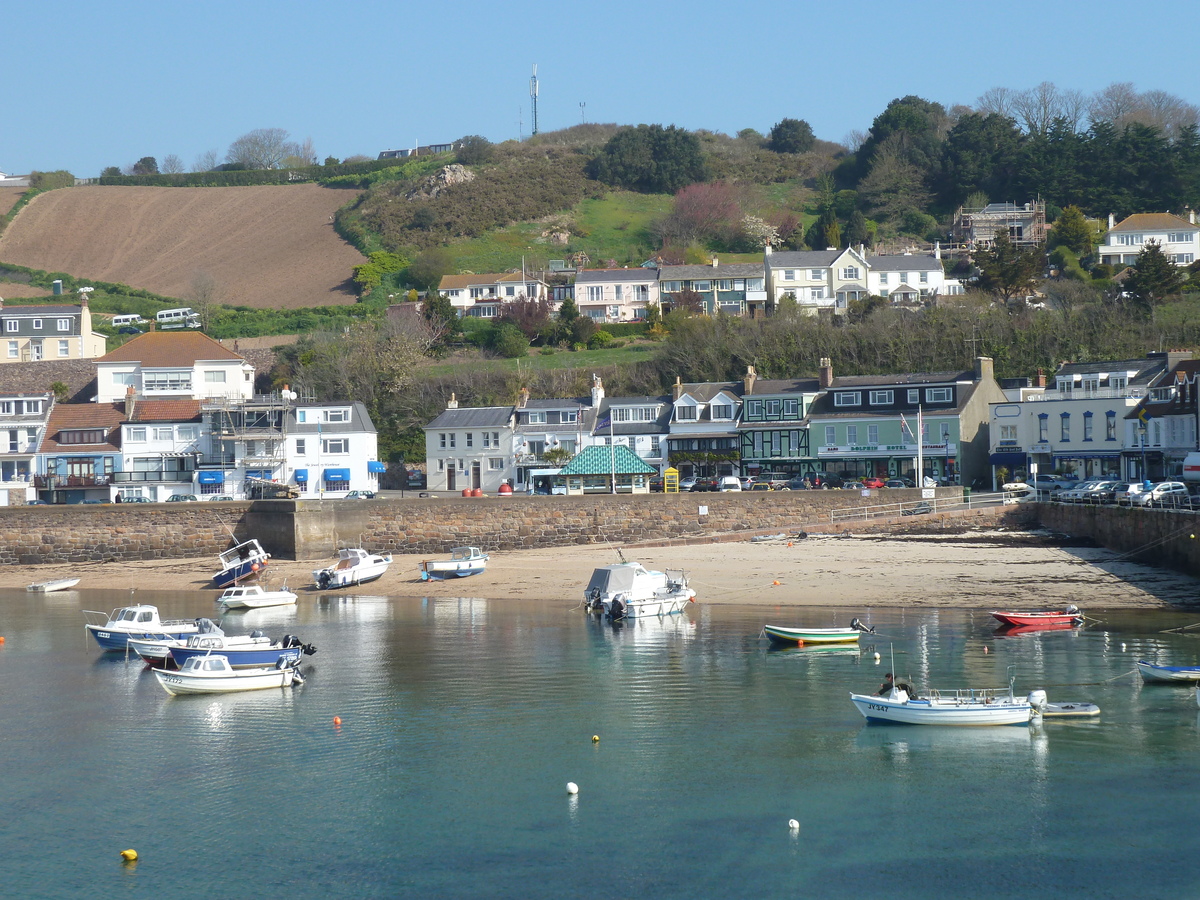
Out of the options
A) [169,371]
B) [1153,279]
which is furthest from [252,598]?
[1153,279]

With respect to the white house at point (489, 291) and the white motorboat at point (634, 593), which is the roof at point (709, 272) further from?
the white motorboat at point (634, 593)

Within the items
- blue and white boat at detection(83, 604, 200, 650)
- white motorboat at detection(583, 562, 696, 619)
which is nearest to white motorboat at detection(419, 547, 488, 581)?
white motorboat at detection(583, 562, 696, 619)

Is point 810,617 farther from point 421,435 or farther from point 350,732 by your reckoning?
point 421,435

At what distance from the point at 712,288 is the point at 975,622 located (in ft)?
213

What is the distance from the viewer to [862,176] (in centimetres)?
13100

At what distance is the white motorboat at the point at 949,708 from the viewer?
27797 millimetres

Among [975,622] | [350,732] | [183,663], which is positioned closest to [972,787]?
[350,732]

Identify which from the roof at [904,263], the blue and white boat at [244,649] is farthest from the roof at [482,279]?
the blue and white boat at [244,649]

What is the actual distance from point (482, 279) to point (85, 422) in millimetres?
42282

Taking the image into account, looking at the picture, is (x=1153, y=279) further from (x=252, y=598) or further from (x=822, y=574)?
(x=252, y=598)

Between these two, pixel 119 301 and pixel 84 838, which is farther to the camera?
pixel 119 301

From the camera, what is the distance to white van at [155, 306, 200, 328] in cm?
10762

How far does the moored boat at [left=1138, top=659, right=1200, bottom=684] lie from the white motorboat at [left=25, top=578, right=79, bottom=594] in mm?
46170

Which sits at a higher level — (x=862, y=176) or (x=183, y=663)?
(x=862, y=176)
